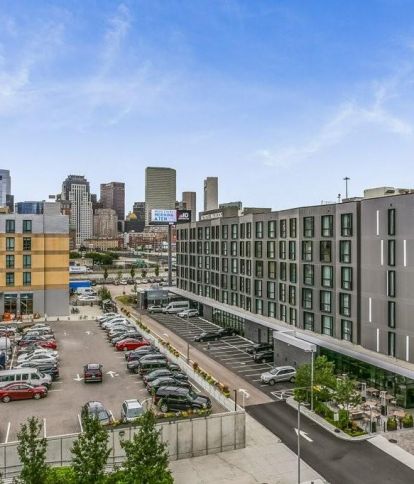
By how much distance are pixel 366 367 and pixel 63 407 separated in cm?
2603

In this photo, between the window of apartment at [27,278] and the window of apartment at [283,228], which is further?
the window of apartment at [27,278]

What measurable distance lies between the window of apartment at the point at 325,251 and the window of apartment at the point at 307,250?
1789 millimetres

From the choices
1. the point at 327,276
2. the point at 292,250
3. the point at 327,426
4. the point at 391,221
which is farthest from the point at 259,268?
the point at 327,426

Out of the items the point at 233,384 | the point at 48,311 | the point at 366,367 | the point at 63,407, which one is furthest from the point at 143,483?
the point at 48,311

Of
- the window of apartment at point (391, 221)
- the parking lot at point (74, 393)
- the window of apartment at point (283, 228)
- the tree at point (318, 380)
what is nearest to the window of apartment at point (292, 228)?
the window of apartment at point (283, 228)

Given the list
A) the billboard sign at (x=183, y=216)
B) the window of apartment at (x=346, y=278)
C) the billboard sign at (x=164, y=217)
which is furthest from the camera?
the billboard sign at (x=164, y=217)

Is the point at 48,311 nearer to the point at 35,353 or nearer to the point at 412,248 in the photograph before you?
the point at 35,353

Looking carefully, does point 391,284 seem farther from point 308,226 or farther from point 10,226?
point 10,226

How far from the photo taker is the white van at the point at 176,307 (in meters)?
84.9

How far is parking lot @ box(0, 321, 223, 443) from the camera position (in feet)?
111

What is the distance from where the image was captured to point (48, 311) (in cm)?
8194

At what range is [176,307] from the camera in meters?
85.9

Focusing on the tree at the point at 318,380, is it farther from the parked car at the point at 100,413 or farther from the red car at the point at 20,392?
the red car at the point at 20,392

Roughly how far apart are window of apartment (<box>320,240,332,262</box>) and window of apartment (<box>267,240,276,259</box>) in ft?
32.4
